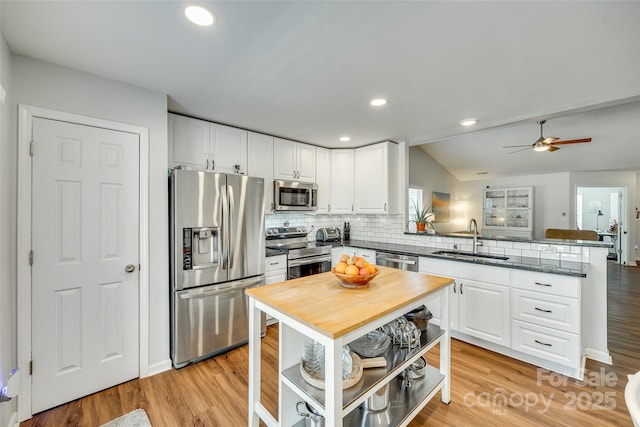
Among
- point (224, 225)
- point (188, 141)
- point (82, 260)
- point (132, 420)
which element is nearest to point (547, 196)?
point (224, 225)

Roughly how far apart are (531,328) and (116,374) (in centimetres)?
351

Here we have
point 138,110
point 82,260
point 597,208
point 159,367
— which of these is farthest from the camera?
point 597,208

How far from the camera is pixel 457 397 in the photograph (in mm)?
2020

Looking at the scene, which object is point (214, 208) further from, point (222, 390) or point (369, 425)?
point (369, 425)

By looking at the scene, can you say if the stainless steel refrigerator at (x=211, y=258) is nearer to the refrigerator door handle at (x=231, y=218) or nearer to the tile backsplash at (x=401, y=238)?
the refrigerator door handle at (x=231, y=218)

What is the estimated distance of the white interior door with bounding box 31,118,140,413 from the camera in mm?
1865

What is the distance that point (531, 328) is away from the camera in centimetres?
241

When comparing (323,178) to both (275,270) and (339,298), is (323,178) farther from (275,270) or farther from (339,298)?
(339,298)

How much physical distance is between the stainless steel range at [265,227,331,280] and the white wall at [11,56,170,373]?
1.40 m

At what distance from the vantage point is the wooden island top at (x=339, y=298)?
1.22 metres

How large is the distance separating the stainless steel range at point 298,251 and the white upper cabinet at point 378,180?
35.8 inches

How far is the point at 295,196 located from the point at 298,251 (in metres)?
0.78

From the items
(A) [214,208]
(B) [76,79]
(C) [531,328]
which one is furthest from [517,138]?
(B) [76,79]

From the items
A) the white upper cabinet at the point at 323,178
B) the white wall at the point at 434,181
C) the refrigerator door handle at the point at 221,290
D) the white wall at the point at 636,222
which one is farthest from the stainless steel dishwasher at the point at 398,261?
the white wall at the point at 636,222
